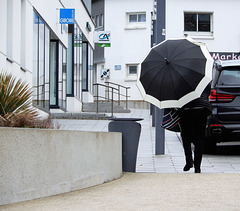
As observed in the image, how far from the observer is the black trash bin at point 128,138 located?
8836mm

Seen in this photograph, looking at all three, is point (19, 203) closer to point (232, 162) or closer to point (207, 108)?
point (207, 108)

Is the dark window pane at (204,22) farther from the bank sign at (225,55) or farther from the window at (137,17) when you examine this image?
the window at (137,17)

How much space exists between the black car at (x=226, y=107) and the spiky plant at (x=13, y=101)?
170 inches

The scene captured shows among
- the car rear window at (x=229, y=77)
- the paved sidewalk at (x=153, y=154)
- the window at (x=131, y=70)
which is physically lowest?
the paved sidewalk at (x=153, y=154)

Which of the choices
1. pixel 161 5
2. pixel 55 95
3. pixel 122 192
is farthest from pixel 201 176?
pixel 55 95

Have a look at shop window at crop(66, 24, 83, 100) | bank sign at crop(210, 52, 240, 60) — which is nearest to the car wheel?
shop window at crop(66, 24, 83, 100)

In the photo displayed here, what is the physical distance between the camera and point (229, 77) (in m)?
11.5

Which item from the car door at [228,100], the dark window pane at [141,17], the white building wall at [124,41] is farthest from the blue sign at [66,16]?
the dark window pane at [141,17]

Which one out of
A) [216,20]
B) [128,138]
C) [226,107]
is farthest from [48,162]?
[216,20]

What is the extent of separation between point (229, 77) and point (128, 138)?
11.2ft

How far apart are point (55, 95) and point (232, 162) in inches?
533

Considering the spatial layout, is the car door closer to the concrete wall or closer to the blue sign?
the concrete wall

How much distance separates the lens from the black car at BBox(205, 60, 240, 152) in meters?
11.4

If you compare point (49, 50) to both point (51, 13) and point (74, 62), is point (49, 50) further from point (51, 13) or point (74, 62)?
point (74, 62)
